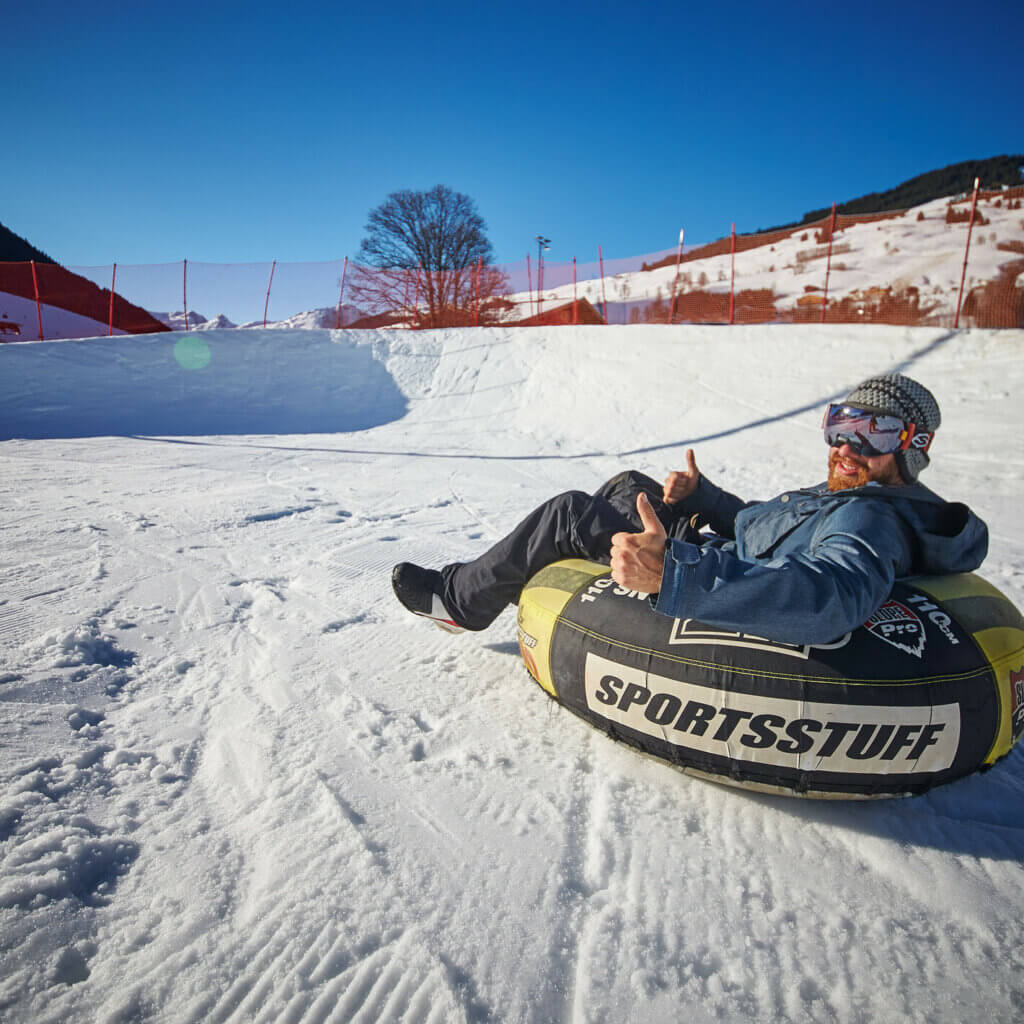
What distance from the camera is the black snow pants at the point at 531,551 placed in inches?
88.2

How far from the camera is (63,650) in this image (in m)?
2.42

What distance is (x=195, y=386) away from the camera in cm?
1117

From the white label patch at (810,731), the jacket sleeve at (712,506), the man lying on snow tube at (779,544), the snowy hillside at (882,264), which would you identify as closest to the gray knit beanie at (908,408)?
the man lying on snow tube at (779,544)

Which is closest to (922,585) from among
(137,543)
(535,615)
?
(535,615)

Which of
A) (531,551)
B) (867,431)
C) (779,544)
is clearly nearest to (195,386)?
(531,551)

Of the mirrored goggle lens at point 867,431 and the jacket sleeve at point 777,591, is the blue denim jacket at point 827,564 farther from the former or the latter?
the mirrored goggle lens at point 867,431

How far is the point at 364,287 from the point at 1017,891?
17.7 metres

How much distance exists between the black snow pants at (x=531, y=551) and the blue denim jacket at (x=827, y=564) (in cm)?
65

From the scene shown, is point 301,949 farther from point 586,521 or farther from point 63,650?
point 63,650

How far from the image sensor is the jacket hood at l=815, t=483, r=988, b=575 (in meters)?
1.73

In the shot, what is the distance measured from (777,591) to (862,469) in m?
0.89

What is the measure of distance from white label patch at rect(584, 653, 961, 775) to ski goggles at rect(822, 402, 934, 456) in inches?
32.7

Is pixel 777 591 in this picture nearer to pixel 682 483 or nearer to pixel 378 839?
pixel 378 839

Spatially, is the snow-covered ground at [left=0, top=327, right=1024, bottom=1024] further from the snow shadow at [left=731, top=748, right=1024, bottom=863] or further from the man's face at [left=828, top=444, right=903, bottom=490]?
the man's face at [left=828, top=444, right=903, bottom=490]
